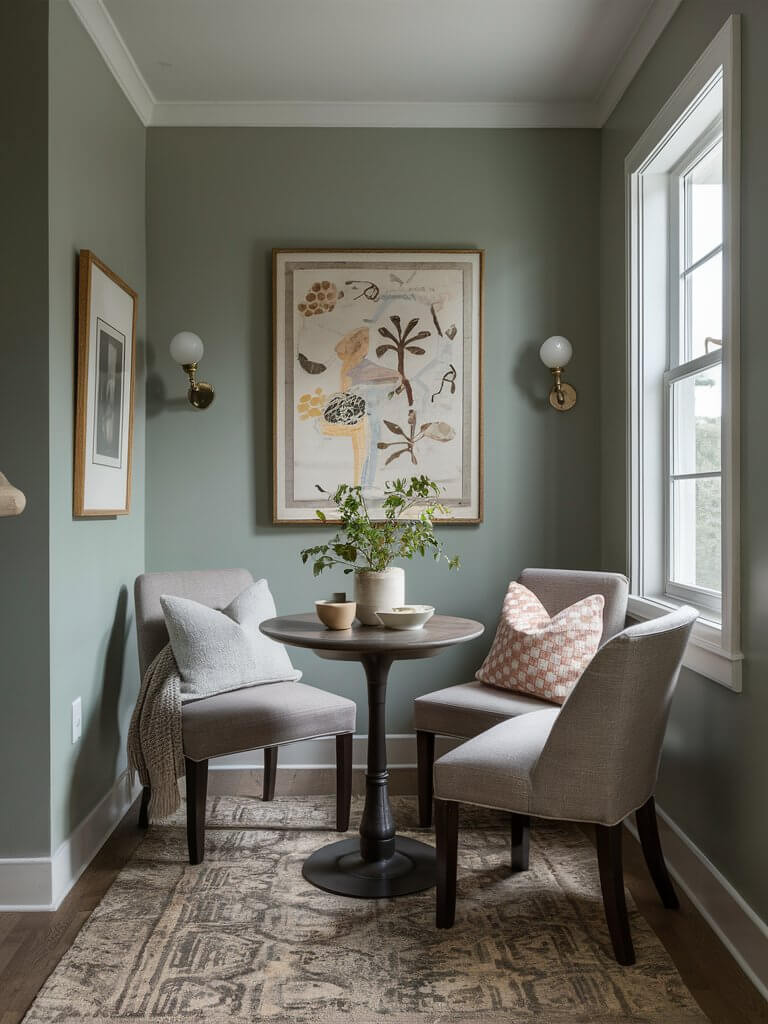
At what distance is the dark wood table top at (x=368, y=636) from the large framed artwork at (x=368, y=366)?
0.94 metres

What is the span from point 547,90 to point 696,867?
2893mm

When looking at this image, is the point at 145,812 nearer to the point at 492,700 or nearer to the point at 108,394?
the point at 492,700

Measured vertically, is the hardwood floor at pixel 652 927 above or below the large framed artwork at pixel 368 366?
below

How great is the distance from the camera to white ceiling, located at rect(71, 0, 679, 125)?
9.40ft

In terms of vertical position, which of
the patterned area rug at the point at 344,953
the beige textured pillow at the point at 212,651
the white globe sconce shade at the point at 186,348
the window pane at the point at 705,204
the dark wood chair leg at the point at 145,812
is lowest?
the patterned area rug at the point at 344,953

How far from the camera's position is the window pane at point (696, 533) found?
2.71 m

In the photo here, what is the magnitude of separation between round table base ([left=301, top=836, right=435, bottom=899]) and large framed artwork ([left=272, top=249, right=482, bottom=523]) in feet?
4.43

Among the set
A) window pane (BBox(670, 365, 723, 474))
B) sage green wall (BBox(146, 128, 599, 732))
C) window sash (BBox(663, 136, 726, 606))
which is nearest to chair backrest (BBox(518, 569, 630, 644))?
window sash (BBox(663, 136, 726, 606))

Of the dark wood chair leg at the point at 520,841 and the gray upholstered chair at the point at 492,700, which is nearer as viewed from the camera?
the dark wood chair leg at the point at 520,841

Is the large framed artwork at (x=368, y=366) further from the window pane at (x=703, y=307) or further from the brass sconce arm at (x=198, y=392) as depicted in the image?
the window pane at (x=703, y=307)

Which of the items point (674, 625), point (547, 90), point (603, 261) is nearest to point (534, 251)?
point (603, 261)

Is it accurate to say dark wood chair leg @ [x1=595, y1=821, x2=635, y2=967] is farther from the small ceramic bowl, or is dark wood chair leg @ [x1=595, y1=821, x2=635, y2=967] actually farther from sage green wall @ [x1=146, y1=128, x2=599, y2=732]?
sage green wall @ [x1=146, y1=128, x2=599, y2=732]

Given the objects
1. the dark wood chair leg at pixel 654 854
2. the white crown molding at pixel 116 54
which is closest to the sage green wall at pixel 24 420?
the white crown molding at pixel 116 54

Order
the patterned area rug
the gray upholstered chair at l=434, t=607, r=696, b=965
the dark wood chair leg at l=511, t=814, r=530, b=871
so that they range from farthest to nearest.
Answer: the dark wood chair leg at l=511, t=814, r=530, b=871
the gray upholstered chair at l=434, t=607, r=696, b=965
the patterned area rug
